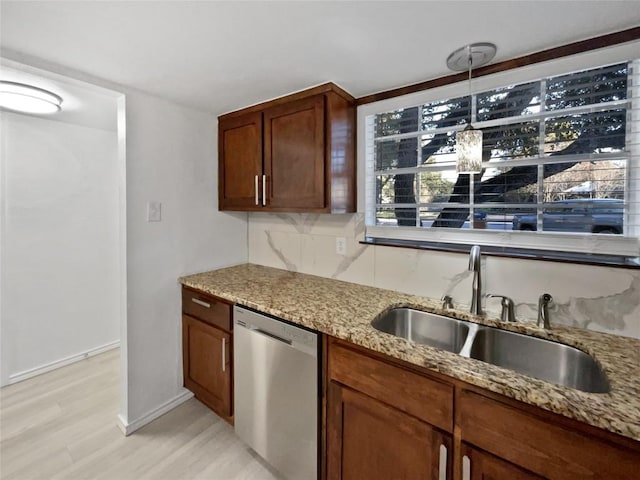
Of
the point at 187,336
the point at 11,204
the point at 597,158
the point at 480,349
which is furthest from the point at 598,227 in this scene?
the point at 11,204

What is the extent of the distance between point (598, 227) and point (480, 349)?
740 mm

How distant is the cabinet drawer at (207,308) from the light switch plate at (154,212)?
519 mm

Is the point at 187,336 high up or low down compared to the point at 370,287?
down

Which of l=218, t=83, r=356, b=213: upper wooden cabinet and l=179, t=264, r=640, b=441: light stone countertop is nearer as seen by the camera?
l=179, t=264, r=640, b=441: light stone countertop

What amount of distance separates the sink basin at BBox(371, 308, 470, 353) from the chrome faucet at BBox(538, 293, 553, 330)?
29 cm

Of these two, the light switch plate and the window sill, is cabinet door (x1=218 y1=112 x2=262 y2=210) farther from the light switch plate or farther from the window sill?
the window sill

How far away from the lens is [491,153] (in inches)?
60.6

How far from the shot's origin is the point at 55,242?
2547 millimetres

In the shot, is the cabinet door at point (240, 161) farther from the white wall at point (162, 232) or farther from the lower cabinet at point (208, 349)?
the lower cabinet at point (208, 349)

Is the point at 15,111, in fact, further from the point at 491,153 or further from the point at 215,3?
the point at 491,153

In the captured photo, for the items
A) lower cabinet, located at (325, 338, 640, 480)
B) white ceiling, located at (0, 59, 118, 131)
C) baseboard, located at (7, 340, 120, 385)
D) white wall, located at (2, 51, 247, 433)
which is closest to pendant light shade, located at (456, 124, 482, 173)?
lower cabinet, located at (325, 338, 640, 480)

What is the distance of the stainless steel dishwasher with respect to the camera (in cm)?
137

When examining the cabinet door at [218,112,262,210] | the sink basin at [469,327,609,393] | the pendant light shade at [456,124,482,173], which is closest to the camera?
the sink basin at [469,327,609,393]

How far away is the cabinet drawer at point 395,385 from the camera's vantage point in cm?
101
